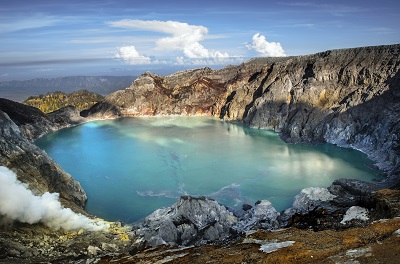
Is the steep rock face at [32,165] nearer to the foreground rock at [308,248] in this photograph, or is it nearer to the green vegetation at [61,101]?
the foreground rock at [308,248]

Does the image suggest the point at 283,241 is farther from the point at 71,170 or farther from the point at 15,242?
the point at 71,170

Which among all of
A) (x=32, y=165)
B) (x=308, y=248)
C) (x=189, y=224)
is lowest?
(x=189, y=224)

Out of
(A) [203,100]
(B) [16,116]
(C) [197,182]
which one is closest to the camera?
(C) [197,182]

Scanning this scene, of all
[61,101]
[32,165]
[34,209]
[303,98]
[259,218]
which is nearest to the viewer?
[34,209]

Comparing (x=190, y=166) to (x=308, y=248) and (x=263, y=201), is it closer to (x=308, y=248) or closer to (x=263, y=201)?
(x=263, y=201)

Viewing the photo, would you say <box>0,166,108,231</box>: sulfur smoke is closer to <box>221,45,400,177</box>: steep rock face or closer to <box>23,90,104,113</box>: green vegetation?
<box>221,45,400,177</box>: steep rock face

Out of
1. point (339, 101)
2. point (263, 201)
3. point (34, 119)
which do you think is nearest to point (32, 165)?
point (263, 201)

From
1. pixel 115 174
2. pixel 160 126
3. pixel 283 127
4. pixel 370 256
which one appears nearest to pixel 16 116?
pixel 160 126
